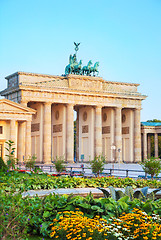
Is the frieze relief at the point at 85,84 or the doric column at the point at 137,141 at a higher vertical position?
the frieze relief at the point at 85,84

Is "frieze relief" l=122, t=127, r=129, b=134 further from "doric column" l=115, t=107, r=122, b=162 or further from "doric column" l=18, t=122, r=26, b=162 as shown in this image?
"doric column" l=18, t=122, r=26, b=162

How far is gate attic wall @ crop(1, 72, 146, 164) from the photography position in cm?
6575

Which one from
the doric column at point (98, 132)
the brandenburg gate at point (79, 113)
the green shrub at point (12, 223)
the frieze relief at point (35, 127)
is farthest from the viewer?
the doric column at point (98, 132)

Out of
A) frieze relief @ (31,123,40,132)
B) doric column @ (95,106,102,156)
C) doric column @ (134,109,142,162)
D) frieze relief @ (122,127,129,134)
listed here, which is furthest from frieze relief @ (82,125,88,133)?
frieze relief @ (31,123,40,132)

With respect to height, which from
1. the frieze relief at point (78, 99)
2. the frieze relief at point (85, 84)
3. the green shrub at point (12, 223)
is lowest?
the green shrub at point (12, 223)

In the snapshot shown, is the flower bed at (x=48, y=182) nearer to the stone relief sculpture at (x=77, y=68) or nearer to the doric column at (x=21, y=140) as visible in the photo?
the doric column at (x=21, y=140)

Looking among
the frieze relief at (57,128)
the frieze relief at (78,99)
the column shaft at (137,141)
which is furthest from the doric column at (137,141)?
the frieze relief at (57,128)

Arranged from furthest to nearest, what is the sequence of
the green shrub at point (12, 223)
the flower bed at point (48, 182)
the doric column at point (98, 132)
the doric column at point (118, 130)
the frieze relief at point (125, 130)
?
1. the frieze relief at point (125, 130)
2. the doric column at point (118, 130)
3. the doric column at point (98, 132)
4. the flower bed at point (48, 182)
5. the green shrub at point (12, 223)

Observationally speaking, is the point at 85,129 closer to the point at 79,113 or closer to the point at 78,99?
the point at 79,113

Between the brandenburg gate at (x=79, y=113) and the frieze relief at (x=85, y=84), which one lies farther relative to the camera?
the frieze relief at (x=85, y=84)

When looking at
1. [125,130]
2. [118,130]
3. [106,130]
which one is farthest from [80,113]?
[125,130]

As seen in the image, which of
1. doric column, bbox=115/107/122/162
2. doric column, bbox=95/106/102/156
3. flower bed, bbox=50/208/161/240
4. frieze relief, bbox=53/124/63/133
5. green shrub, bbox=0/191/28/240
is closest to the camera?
green shrub, bbox=0/191/28/240

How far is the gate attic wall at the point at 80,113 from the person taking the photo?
65.8 m

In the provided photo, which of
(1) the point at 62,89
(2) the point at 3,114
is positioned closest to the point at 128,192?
(2) the point at 3,114
